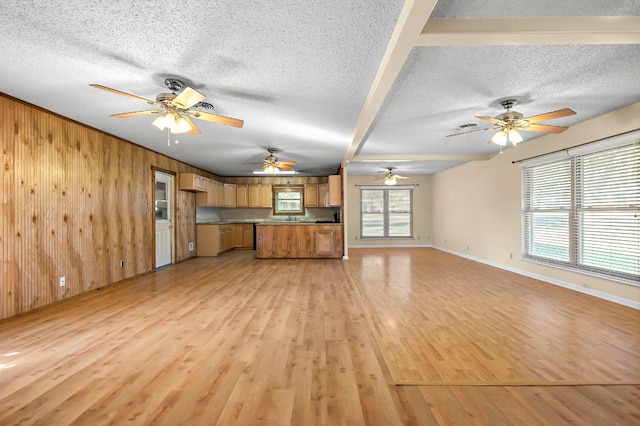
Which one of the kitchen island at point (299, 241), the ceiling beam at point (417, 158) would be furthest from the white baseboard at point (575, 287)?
the kitchen island at point (299, 241)

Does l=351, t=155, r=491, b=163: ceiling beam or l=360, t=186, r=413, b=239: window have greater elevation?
l=351, t=155, r=491, b=163: ceiling beam

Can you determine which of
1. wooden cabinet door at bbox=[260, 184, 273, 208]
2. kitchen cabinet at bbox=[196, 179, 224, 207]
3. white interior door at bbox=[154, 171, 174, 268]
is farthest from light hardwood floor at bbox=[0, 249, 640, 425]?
wooden cabinet door at bbox=[260, 184, 273, 208]

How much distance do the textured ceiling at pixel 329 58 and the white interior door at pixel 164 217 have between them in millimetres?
2258

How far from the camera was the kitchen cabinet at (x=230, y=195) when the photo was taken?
965 centimetres

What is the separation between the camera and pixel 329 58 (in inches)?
99.3

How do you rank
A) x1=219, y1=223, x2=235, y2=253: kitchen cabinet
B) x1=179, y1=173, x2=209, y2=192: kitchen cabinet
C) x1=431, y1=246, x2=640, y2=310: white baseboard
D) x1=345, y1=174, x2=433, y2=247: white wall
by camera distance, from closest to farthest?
x1=431, y1=246, x2=640, y2=310: white baseboard → x1=179, y1=173, x2=209, y2=192: kitchen cabinet → x1=219, y1=223, x2=235, y2=253: kitchen cabinet → x1=345, y1=174, x2=433, y2=247: white wall

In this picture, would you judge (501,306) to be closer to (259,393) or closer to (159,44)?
(259,393)

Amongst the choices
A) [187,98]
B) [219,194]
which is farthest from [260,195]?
[187,98]

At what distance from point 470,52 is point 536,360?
2.48 meters

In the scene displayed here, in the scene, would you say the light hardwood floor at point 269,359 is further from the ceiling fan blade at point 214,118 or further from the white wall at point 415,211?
the white wall at point 415,211

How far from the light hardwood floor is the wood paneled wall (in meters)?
0.39

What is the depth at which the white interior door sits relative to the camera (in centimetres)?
642

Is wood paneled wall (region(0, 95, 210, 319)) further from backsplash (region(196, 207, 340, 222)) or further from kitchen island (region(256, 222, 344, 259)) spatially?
backsplash (region(196, 207, 340, 222))

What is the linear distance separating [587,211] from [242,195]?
8462mm
